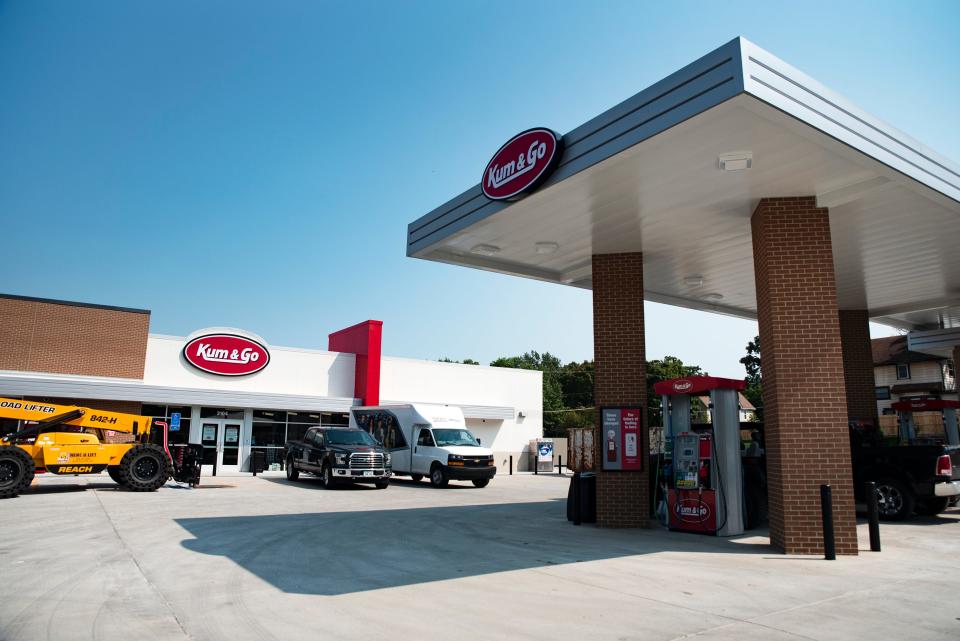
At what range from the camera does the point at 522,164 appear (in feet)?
32.8

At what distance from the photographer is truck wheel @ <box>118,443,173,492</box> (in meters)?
17.1

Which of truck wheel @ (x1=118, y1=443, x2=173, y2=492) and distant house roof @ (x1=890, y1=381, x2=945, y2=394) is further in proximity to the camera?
distant house roof @ (x1=890, y1=381, x2=945, y2=394)

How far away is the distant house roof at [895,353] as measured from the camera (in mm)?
46250

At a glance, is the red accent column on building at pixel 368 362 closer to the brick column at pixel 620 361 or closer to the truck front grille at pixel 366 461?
the truck front grille at pixel 366 461

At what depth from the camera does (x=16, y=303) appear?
23.8 m

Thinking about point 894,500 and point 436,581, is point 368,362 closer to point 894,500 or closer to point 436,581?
point 894,500

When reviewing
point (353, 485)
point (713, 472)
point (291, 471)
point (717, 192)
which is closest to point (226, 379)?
point (291, 471)

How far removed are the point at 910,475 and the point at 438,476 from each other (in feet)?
43.4

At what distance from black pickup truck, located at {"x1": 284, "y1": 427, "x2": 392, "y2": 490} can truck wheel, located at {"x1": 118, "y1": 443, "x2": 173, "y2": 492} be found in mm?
4456

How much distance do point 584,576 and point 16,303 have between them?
80.3 feet

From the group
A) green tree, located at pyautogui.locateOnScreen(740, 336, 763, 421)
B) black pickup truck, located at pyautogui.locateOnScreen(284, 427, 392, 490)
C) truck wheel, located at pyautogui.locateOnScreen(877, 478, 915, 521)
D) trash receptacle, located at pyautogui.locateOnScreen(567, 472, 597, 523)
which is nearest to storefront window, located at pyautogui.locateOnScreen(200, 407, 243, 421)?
black pickup truck, located at pyautogui.locateOnScreen(284, 427, 392, 490)

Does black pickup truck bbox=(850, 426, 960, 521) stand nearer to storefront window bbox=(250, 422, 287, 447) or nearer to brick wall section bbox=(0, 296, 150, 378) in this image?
storefront window bbox=(250, 422, 287, 447)

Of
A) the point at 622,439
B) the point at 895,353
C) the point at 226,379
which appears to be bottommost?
the point at 622,439

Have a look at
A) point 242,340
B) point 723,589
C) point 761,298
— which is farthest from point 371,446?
point 723,589
